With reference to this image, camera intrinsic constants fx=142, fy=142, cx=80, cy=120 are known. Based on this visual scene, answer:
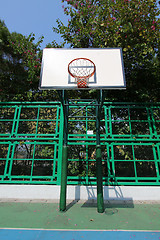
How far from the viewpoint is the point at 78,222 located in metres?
2.56

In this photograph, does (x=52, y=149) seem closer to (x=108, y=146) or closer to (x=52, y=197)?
(x=52, y=197)

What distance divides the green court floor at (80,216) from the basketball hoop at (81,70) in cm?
275

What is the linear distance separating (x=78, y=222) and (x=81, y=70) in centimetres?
328

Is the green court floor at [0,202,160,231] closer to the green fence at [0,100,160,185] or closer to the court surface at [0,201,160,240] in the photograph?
the court surface at [0,201,160,240]

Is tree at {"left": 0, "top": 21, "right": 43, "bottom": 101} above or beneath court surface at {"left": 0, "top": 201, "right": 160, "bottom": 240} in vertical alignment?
above

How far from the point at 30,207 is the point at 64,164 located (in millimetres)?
1291

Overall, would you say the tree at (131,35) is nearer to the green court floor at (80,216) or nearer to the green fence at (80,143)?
the green fence at (80,143)

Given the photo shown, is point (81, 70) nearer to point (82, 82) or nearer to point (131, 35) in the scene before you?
point (82, 82)

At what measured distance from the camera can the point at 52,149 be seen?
452 centimetres

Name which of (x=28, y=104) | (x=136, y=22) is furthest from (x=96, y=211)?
(x=136, y=22)

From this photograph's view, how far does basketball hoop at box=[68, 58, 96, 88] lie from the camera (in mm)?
3370

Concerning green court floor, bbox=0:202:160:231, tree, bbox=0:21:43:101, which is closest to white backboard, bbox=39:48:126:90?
tree, bbox=0:21:43:101

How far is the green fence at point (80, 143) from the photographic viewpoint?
4254 millimetres

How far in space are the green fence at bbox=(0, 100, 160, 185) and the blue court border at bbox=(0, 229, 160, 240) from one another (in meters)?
1.86
